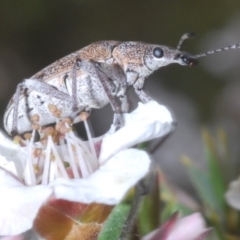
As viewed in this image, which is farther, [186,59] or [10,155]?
[186,59]

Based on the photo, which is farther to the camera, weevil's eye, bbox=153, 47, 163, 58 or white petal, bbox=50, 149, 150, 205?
weevil's eye, bbox=153, 47, 163, 58

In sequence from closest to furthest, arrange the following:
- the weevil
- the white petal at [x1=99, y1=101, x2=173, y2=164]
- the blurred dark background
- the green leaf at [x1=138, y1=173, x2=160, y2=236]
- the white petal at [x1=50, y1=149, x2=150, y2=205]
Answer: the white petal at [x1=50, y1=149, x2=150, y2=205] < the white petal at [x1=99, y1=101, x2=173, y2=164] < the green leaf at [x1=138, y1=173, x2=160, y2=236] < the weevil < the blurred dark background

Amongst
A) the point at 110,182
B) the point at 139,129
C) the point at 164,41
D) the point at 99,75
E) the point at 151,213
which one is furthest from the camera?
the point at 164,41

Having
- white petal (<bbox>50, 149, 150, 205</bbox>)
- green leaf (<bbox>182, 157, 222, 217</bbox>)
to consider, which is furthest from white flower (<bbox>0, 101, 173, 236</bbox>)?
green leaf (<bbox>182, 157, 222, 217</bbox>)

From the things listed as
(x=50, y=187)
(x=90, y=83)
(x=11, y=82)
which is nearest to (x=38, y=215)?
(x=50, y=187)

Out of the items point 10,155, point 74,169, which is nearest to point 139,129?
point 74,169

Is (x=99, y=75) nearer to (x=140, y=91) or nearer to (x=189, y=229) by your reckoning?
(x=140, y=91)

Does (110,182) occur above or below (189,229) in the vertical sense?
above

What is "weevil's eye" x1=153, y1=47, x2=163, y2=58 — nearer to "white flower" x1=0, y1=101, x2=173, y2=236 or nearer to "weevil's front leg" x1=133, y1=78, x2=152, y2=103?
"weevil's front leg" x1=133, y1=78, x2=152, y2=103
